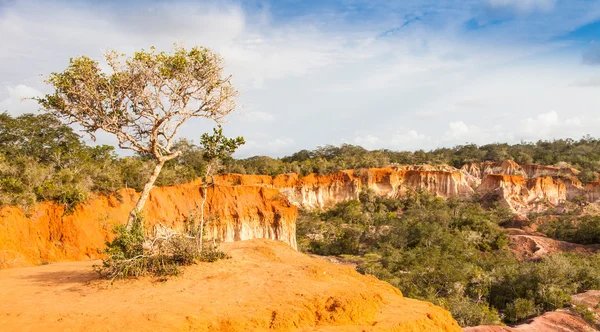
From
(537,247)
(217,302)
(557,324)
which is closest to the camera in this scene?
(217,302)

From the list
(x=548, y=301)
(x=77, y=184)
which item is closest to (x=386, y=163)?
(x=548, y=301)

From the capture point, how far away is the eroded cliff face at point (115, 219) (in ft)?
41.0

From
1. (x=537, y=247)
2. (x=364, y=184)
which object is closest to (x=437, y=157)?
(x=364, y=184)

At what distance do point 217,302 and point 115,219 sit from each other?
32.9 feet

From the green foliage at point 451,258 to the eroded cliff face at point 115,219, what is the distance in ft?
18.6

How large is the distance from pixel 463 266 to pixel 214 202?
12.3 metres

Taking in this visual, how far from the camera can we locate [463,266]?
18797 millimetres

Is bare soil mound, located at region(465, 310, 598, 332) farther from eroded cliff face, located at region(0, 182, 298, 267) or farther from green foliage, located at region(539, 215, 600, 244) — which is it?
green foliage, located at region(539, 215, 600, 244)

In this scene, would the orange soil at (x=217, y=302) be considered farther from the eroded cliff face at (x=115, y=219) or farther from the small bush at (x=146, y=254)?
the eroded cliff face at (x=115, y=219)

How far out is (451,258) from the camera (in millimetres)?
21969

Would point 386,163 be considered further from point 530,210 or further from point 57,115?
point 57,115

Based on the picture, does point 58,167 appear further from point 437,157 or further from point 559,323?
point 437,157

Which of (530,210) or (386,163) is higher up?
(386,163)

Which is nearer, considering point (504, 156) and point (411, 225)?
point (411, 225)
